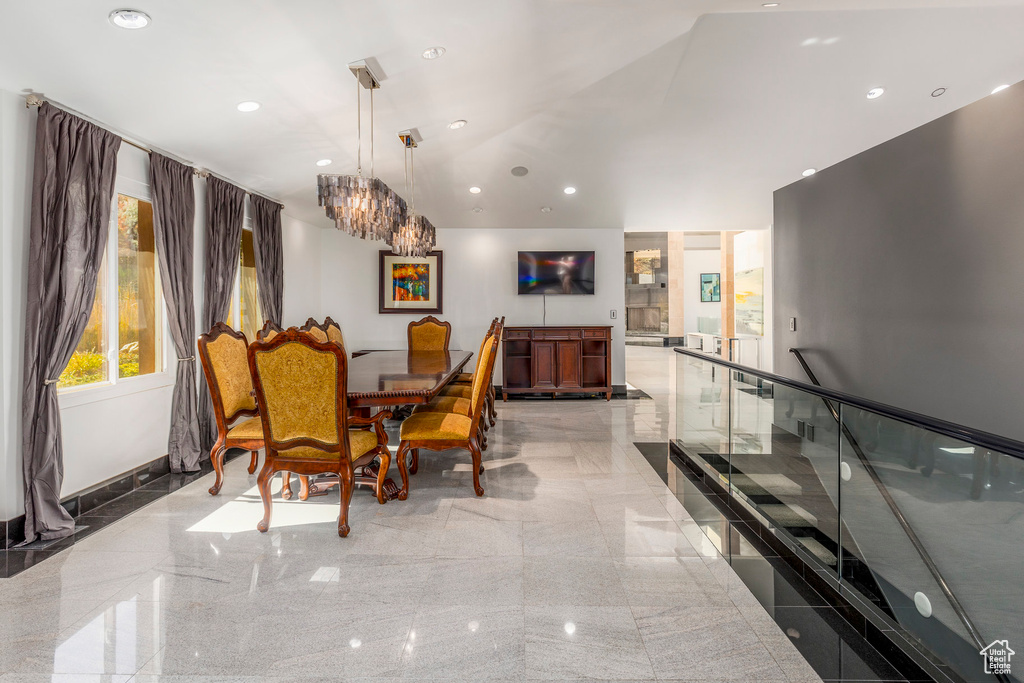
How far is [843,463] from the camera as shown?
7.11ft

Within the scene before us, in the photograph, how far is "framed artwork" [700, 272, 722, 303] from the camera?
15867mm

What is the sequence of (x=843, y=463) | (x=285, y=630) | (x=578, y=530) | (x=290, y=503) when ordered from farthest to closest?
(x=290, y=503) → (x=578, y=530) → (x=843, y=463) → (x=285, y=630)

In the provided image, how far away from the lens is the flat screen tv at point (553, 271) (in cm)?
716

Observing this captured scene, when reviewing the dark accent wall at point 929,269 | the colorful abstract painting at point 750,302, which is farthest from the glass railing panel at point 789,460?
the colorful abstract painting at point 750,302

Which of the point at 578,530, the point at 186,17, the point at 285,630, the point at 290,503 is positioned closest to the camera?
the point at 285,630

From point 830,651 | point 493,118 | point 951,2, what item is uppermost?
point 951,2

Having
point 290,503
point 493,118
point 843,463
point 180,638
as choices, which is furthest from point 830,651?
point 493,118

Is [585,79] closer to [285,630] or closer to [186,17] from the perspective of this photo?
[186,17]

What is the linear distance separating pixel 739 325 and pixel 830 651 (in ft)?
27.4

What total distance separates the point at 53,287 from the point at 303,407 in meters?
1.55

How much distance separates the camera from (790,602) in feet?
6.97

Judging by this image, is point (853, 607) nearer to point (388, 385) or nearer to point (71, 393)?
point (388, 385)

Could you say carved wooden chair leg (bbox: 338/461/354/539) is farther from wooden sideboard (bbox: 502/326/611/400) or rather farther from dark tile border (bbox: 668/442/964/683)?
wooden sideboard (bbox: 502/326/611/400)

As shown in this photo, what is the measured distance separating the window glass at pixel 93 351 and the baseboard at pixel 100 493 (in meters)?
0.66
